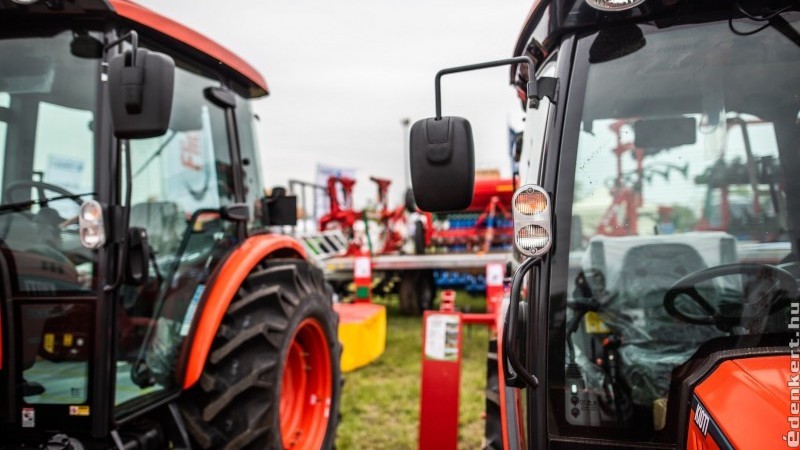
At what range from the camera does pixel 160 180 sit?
2842mm

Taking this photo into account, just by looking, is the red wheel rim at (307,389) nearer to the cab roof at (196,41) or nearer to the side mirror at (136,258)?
the side mirror at (136,258)

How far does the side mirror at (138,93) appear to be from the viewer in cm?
202

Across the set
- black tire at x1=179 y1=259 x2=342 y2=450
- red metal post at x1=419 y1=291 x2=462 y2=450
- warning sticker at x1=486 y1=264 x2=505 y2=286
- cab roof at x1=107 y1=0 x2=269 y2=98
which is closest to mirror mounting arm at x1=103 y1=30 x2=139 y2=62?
cab roof at x1=107 y1=0 x2=269 y2=98

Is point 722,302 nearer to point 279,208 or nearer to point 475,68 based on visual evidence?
point 475,68

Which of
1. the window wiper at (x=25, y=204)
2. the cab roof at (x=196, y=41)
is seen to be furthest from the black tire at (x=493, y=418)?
the cab roof at (x=196, y=41)

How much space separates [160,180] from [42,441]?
1196 mm

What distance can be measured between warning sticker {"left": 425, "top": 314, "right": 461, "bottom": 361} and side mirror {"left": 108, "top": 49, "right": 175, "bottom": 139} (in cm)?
195

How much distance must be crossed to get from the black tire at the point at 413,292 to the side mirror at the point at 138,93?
713 centimetres

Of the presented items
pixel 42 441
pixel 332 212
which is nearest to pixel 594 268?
pixel 42 441

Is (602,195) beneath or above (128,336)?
above

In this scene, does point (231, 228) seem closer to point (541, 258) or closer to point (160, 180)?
point (160, 180)

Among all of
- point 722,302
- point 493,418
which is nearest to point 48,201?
point 493,418

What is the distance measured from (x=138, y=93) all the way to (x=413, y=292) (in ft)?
23.8

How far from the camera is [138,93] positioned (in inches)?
79.7
